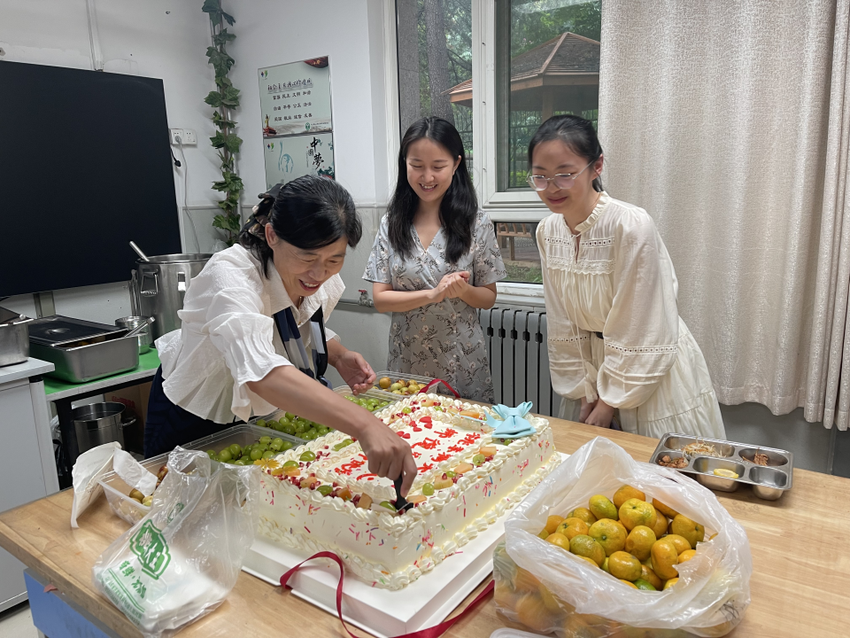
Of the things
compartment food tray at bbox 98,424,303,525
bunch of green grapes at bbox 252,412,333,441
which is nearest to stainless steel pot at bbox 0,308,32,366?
compartment food tray at bbox 98,424,303,525

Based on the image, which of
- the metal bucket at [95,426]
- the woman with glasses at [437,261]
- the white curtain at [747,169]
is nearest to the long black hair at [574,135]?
the woman with glasses at [437,261]

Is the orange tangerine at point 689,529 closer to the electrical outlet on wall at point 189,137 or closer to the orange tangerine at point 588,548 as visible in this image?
the orange tangerine at point 588,548

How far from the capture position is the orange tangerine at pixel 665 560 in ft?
2.97

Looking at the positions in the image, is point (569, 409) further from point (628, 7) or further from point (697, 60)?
point (628, 7)

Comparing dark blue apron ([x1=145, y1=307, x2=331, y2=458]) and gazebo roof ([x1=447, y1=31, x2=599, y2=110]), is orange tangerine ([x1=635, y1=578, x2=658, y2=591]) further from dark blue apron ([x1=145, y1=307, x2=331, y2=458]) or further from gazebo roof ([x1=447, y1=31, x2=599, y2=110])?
gazebo roof ([x1=447, y1=31, x2=599, y2=110])

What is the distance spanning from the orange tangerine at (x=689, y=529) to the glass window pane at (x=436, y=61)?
8.04 ft

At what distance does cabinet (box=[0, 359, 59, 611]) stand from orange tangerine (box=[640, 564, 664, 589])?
2241mm

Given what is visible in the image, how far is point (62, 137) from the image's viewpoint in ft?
9.84

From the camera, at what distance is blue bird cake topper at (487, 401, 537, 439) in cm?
145

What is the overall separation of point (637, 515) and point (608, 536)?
71 millimetres

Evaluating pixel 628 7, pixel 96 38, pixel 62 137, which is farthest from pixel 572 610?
pixel 96 38

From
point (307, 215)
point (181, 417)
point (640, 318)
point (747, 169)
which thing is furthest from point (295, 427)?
point (747, 169)

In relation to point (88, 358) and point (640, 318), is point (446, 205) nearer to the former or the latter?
point (640, 318)

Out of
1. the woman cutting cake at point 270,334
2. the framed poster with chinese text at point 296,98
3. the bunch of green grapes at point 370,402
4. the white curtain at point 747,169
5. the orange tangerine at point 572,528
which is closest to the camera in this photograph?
the orange tangerine at point 572,528
